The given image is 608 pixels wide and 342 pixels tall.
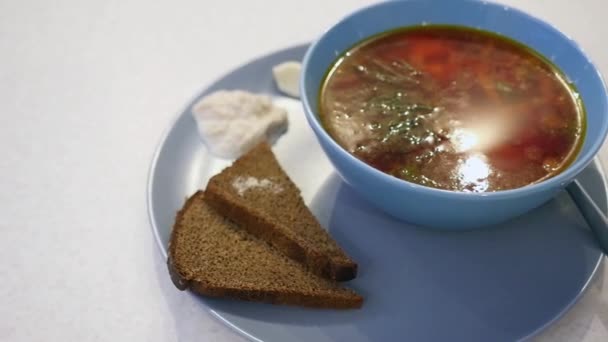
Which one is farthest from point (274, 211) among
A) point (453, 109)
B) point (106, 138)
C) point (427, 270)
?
point (106, 138)

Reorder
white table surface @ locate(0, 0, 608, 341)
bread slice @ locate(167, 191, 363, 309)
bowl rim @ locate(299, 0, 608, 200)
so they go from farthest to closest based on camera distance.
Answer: white table surface @ locate(0, 0, 608, 341) < bread slice @ locate(167, 191, 363, 309) < bowl rim @ locate(299, 0, 608, 200)

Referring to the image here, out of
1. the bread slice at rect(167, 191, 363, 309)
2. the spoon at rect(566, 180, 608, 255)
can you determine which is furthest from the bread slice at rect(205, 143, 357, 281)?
the spoon at rect(566, 180, 608, 255)

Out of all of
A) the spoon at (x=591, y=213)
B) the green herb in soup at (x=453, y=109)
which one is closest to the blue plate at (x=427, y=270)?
the spoon at (x=591, y=213)

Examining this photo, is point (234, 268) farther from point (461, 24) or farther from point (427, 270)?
point (461, 24)

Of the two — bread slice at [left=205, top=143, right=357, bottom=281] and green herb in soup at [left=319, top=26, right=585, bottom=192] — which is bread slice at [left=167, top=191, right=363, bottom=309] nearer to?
bread slice at [left=205, top=143, right=357, bottom=281]

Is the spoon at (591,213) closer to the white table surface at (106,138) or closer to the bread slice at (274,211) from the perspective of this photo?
the white table surface at (106,138)
